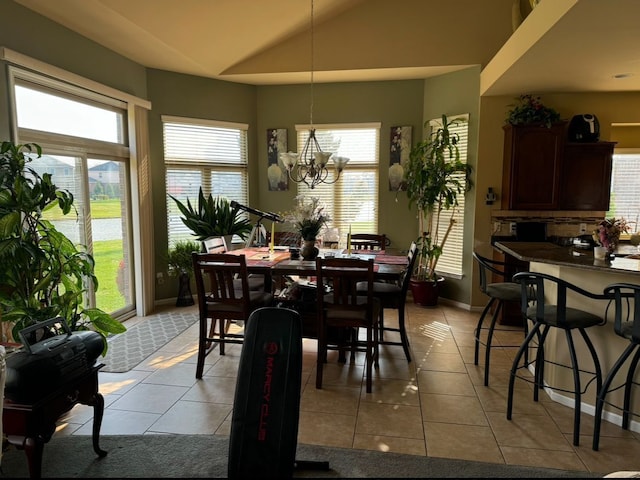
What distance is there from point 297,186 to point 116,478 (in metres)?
4.54

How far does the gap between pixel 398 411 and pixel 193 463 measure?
137cm

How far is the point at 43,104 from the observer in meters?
3.61

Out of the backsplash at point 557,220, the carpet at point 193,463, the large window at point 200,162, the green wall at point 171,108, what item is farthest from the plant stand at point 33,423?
the backsplash at point 557,220

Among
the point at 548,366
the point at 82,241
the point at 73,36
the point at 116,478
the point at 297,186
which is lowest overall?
the point at 116,478

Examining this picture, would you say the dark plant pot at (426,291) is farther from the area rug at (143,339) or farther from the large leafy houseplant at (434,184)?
the area rug at (143,339)

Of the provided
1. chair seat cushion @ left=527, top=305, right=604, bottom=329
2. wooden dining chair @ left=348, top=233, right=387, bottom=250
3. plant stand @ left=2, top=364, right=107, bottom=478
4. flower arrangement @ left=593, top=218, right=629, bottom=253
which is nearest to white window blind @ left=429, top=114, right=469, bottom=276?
wooden dining chair @ left=348, top=233, right=387, bottom=250

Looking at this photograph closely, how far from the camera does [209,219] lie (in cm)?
533

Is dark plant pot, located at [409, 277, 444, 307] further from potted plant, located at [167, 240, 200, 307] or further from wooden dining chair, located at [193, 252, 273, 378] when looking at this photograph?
potted plant, located at [167, 240, 200, 307]

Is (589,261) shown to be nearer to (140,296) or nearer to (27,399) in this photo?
(27,399)

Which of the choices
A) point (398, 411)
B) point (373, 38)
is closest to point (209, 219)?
point (373, 38)

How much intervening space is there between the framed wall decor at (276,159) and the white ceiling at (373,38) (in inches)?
29.1

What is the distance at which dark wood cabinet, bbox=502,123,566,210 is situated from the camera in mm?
4633

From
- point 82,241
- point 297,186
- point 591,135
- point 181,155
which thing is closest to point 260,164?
point 297,186

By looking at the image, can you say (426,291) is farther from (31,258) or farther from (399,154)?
(31,258)
